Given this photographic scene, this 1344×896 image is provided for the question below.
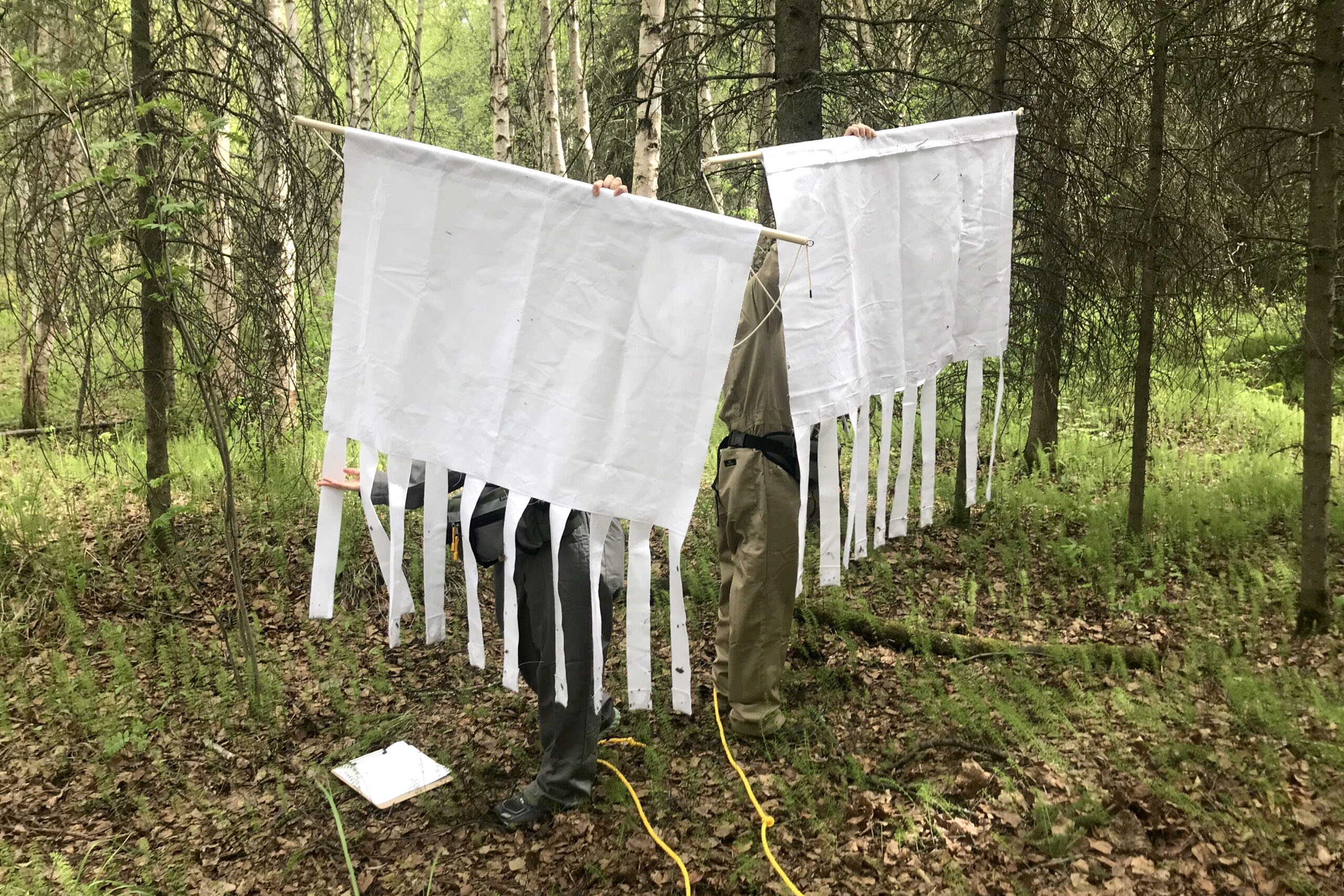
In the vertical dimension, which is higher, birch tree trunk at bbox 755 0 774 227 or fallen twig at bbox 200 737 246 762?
birch tree trunk at bbox 755 0 774 227

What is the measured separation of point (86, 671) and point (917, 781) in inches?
162

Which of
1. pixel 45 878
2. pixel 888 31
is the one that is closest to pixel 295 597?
pixel 45 878

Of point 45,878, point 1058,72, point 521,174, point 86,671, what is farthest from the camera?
point 1058,72

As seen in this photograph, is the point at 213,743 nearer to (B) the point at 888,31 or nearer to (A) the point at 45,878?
(A) the point at 45,878

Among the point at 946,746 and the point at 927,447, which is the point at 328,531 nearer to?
the point at 927,447

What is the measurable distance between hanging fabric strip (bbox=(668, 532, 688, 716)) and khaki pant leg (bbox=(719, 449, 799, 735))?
0.81 m

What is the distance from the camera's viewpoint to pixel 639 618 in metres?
2.64

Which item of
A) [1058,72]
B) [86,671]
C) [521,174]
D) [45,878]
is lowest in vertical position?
[45,878]

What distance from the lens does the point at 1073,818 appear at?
3.13 metres

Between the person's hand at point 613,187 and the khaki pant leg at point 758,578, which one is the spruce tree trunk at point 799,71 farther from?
the person's hand at point 613,187

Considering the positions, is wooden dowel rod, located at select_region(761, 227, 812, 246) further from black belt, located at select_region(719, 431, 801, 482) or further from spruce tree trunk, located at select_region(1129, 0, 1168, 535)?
spruce tree trunk, located at select_region(1129, 0, 1168, 535)

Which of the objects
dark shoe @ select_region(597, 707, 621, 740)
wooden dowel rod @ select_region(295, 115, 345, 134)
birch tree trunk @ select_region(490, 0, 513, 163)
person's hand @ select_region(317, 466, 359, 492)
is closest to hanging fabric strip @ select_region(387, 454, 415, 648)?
person's hand @ select_region(317, 466, 359, 492)

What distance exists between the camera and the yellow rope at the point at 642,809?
3023 mm

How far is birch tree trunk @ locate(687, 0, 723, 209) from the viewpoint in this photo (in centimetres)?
445
